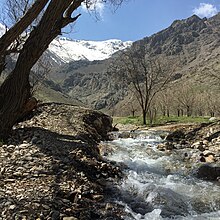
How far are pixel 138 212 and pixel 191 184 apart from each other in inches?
124

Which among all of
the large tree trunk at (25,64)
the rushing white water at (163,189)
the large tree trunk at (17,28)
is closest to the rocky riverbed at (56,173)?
the rushing white water at (163,189)

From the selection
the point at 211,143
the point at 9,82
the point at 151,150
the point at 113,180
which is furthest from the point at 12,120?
the point at 211,143

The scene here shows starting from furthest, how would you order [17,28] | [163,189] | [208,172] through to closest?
1. [208,172]
2. [17,28]
3. [163,189]

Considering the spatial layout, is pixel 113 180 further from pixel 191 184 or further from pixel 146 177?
pixel 191 184

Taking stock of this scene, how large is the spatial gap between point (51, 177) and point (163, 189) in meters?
3.15

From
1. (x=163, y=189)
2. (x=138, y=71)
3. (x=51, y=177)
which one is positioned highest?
(x=138, y=71)

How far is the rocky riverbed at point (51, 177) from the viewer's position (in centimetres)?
625

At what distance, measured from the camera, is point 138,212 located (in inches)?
292

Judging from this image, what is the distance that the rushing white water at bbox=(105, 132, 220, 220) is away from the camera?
297 inches

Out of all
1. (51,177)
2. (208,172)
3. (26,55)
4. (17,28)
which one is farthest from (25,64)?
(208,172)

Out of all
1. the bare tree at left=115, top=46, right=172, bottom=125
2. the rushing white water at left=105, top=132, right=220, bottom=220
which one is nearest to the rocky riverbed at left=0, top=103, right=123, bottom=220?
the rushing white water at left=105, top=132, right=220, bottom=220

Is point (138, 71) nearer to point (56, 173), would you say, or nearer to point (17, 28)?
point (17, 28)

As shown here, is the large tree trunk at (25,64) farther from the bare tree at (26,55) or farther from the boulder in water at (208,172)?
the boulder in water at (208,172)

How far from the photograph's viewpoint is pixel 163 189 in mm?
8812
